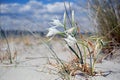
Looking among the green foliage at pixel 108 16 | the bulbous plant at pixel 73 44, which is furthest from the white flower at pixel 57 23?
the green foliage at pixel 108 16

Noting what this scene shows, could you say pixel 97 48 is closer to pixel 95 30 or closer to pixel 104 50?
pixel 104 50

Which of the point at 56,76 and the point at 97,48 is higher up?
the point at 97,48

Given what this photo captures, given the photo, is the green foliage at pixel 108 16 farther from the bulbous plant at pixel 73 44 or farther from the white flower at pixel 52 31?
the white flower at pixel 52 31

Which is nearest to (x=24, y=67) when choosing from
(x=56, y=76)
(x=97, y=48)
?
(x=56, y=76)

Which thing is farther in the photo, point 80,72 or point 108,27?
point 108,27

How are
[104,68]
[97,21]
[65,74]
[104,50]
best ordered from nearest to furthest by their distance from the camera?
[65,74], [104,68], [104,50], [97,21]

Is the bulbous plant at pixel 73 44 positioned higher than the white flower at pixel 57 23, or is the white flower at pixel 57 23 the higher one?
the white flower at pixel 57 23

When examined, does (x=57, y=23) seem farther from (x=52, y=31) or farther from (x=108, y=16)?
(x=108, y=16)

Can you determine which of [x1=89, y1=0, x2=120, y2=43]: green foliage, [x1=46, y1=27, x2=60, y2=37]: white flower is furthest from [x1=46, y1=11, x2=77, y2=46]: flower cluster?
[x1=89, y1=0, x2=120, y2=43]: green foliage

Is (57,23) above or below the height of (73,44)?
above

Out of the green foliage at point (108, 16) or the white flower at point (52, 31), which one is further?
the green foliage at point (108, 16)

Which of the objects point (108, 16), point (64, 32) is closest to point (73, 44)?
point (64, 32)
